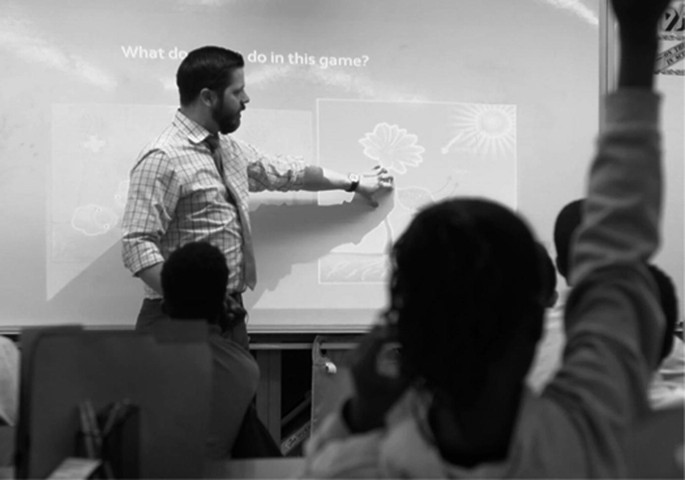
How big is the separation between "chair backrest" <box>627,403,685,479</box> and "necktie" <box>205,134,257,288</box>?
198 centimetres

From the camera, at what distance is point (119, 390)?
1138 mm

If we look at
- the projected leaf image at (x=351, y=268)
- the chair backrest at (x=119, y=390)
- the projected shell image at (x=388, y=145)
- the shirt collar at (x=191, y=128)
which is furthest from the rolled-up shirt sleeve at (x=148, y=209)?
the chair backrest at (x=119, y=390)

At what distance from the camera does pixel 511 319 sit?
71cm

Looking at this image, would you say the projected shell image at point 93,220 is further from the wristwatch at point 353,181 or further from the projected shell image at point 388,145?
the projected shell image at point 388,145

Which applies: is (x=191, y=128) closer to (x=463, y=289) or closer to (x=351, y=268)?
(x=351, y=268)

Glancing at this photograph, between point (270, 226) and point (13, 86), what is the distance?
97cm

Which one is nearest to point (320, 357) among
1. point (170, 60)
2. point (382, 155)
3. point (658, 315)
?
point (382, 155)

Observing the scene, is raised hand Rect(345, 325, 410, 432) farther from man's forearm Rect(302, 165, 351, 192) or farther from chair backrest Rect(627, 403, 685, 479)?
man's forearm Rect(302, 165, 351, 192)

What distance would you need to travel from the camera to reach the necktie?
273 centimetres

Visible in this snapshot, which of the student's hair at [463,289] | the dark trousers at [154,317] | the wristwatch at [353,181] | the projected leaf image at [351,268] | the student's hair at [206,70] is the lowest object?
the dark trousers at [154,317]

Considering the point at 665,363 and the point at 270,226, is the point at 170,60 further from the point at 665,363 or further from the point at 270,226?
the point at 665,363

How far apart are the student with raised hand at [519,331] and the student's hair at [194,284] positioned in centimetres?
106

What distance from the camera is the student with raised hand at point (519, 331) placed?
70 centimetres

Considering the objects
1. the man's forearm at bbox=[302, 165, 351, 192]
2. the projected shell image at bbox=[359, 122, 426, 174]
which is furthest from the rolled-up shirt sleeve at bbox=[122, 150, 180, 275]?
the projected shell image at bbox=[359, 122, 426, 174]
